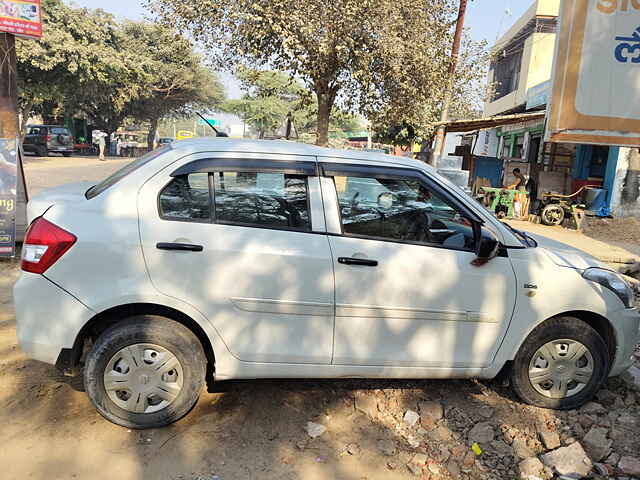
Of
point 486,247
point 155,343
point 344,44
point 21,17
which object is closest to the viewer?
point 155,343

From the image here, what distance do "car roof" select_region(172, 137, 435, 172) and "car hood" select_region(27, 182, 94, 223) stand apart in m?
0.69

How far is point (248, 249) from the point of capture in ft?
9.62

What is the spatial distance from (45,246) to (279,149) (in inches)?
56.7

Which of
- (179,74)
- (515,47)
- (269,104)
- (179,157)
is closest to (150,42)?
(179,74)

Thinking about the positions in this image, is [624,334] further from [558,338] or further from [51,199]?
[51,199]

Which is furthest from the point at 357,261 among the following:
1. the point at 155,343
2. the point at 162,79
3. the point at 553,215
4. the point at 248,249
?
the point at 162,79

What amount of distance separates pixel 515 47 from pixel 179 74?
22704mm

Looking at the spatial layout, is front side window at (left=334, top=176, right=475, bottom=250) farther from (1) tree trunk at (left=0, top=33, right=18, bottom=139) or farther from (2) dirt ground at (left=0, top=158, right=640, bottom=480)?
(1) tree trunk at (left=0, top=33, right=18, bottom=139)

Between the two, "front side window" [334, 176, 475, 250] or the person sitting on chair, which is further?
the person sitting on chair

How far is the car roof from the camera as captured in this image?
310cm

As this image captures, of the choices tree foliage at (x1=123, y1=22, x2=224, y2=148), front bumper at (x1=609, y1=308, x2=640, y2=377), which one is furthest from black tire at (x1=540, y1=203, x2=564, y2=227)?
tree foliage at (x1=123, y1=22, x2=224, y2=148)

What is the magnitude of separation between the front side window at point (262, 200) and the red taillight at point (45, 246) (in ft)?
2.79

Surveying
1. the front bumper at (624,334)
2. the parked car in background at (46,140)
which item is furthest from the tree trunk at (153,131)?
the front bumper at (624,334)

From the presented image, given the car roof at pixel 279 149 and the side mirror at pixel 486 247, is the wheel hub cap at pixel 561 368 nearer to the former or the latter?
the side mirror at pixel 486 247
